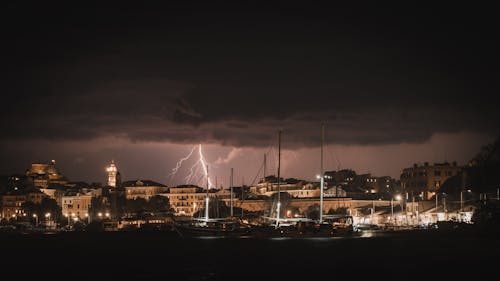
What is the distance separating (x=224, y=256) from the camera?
68.7 m

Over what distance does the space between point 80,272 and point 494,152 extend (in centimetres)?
9986

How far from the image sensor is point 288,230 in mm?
100125

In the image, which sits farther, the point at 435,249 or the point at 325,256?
the point at 435,249

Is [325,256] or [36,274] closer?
[36,274]

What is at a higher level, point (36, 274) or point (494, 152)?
point (494, 152)

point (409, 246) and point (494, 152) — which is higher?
point (494, 152)

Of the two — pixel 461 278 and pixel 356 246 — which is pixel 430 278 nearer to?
pixel 461 278

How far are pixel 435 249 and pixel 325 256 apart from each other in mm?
12177

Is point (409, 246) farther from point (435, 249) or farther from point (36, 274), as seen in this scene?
point (36, 274)

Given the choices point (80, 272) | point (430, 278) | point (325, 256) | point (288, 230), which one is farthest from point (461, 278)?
point (288, 230)

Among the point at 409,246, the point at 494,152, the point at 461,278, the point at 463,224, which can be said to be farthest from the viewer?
the point at 494,152

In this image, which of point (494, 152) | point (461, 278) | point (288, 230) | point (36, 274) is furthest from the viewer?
point (494, 152)

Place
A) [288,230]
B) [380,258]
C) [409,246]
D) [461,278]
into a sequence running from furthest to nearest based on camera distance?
[288,230]
[409,246]
[380,258]
[461,278]

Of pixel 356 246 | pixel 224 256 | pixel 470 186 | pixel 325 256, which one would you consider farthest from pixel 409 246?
pixel 470 186
